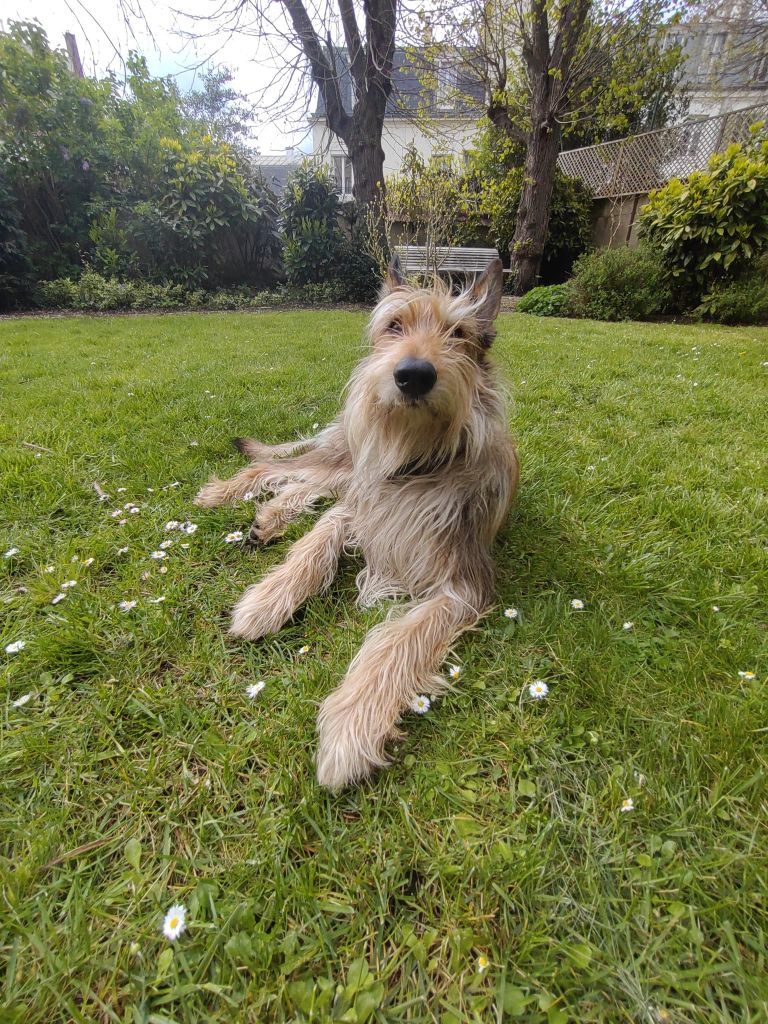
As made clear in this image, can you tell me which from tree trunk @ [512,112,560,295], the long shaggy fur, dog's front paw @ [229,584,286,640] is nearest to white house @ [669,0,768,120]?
tree trunk @ [512,112,560,295]

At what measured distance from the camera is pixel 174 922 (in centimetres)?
118

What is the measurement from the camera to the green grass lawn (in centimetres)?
111

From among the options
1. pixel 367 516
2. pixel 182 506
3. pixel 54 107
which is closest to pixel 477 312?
pixel 367 516

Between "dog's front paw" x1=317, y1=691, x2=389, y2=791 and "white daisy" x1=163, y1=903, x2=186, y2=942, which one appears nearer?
"white daisy" x1=163, y1=903, x2=186, y2=942

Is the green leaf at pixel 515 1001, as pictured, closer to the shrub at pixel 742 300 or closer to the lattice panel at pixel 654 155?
the shrub at pixel 742 300

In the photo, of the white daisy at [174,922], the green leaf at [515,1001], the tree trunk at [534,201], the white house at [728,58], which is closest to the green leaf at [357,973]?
the green leaf at [515,1001]

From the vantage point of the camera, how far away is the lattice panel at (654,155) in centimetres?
1250

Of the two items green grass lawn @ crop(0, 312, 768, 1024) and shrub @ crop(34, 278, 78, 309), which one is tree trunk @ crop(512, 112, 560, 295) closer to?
shrub @ crop(34, 278, 78, 309)

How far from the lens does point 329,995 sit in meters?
1.07

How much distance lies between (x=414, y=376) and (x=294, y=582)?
1.08 meters

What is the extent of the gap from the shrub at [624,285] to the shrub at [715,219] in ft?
1.04

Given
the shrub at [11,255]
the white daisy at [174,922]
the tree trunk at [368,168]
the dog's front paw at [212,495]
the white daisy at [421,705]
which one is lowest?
the white daisy at [421,705]

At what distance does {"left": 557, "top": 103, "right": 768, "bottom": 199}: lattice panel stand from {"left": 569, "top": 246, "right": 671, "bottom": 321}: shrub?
13.5 feet

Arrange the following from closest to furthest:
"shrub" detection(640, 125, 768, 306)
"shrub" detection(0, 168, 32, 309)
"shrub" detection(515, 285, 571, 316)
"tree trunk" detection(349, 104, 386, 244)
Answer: "shrub" detection(640, 125, 768, 306)
"shrub" detection(0, 168, 32, 309)
"shrub" detection(515, 285, 571, 316)
"tree trunk" detection(349, 104, 386, 244)
